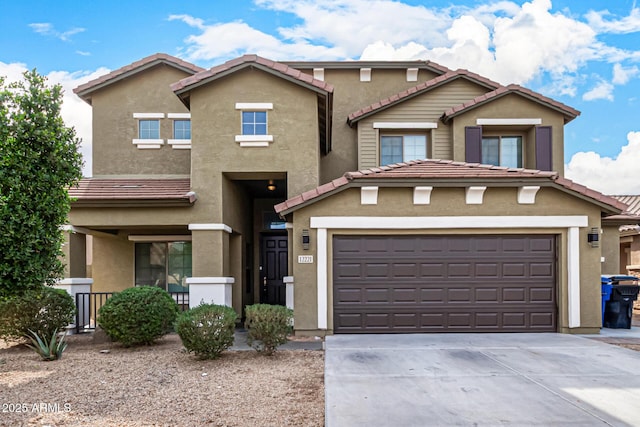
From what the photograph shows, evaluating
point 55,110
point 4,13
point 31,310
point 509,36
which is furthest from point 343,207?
point 509,36

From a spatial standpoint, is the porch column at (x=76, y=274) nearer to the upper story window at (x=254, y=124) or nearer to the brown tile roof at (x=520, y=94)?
the upper story window at (x=254, y=124)

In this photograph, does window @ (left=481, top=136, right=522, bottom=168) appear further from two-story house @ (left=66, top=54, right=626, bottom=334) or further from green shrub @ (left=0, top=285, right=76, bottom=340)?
green shrub @ (left=0, top=285, right=76, bottom=340)

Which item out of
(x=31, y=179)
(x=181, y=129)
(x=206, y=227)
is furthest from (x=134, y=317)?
(x=181, y=129)

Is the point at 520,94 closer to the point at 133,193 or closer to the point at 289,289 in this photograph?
the point at 289,289

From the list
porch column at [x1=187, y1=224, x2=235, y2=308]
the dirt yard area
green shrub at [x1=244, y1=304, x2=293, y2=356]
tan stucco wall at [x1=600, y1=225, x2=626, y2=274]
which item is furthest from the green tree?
tan stucco wall at [x1=600, y1=225, x2=626, y2=274]

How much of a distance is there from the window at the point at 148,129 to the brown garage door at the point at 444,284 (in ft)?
22.7

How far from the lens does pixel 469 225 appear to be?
1069 centimetres

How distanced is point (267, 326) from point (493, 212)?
5.61 m

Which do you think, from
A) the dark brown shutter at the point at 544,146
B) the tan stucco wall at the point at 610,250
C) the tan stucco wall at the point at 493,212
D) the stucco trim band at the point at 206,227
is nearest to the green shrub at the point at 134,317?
the stucco trim band at the point at 206,227

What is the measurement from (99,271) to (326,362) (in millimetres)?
9955

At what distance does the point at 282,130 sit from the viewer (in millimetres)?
11891

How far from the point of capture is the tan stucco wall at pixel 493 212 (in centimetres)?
1063

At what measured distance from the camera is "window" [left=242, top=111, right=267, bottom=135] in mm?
11883

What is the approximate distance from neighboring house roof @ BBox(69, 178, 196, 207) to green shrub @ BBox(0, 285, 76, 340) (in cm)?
244
